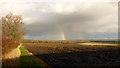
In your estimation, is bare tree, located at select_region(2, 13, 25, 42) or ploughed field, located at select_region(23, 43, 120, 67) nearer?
ploughed field, located at select_region(23, 43, 120, 67)

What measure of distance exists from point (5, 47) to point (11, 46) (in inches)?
44.8

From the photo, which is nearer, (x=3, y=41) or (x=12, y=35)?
(x=3, y=41)

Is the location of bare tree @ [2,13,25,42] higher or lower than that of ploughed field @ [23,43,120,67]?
higher

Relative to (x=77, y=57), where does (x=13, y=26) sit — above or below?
above

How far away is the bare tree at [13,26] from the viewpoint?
40653 mm

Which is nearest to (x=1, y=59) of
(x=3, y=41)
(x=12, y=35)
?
(x=3, y=41)

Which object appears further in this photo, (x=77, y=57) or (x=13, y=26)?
(x=13, y=26)

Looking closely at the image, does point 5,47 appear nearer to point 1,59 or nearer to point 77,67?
point 1,59

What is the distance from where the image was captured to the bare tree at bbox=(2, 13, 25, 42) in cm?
4065

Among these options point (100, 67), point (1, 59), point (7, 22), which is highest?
point (7, 22)

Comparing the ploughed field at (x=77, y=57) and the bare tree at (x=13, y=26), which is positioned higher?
the bare tree at (x=13, y=26)

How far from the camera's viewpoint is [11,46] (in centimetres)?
1947

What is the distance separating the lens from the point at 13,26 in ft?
137

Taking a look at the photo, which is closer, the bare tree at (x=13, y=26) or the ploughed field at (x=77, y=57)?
the ploughed field at (x=77, y=57)
